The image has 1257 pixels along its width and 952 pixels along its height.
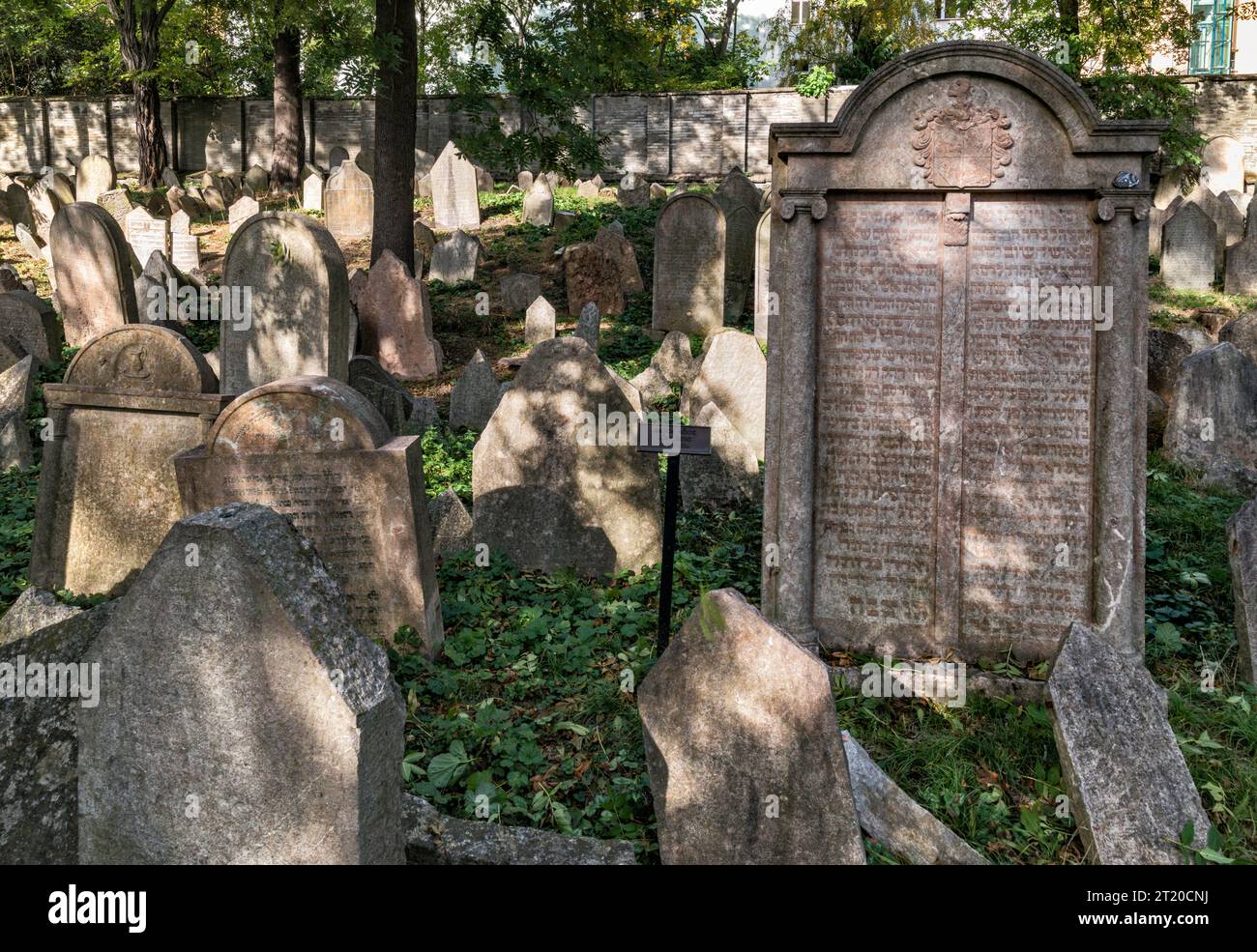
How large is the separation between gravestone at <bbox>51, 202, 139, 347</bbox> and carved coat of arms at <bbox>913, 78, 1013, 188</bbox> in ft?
32.7

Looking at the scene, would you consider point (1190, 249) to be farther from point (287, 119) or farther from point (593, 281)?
point (287, 119)

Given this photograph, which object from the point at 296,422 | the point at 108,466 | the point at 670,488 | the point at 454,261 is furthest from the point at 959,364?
the point at 454,261

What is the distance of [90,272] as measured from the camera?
12.2 metres

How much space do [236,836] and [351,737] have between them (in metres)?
0.48

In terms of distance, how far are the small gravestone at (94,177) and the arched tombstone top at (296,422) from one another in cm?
1968

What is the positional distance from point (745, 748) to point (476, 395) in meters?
7.45

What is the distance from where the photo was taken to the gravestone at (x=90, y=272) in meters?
12.1

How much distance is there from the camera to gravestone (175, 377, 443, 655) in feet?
18.2

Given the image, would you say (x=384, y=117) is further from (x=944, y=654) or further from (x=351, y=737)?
(x=351, y=737)

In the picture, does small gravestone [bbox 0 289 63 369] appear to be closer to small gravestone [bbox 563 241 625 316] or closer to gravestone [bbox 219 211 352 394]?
gravestone [bbox 219 211 352 394]

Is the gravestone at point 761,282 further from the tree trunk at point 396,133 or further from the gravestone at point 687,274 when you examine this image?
the tree trunk at point 396,133

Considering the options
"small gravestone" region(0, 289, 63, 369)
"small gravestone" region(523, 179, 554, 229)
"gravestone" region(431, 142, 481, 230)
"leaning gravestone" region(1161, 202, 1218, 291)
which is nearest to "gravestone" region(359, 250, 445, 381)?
"small gravestone" region(0, 289, 63, 369)

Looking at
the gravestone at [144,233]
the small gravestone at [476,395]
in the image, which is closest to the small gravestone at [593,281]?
the small gravestone at [476,395]
